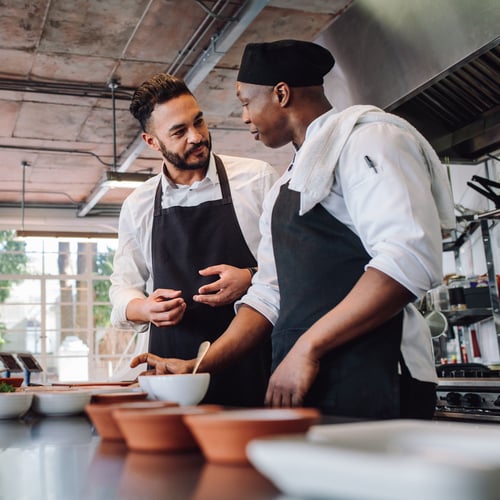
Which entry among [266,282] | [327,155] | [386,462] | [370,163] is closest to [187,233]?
[266,282]

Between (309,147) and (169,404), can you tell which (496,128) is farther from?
(169,404)

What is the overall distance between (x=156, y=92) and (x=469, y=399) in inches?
63.9

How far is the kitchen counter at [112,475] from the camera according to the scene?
1.88 ft

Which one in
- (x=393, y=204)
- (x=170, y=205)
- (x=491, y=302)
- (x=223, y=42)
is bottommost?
(x=393, y=204)

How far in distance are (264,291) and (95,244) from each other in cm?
1126

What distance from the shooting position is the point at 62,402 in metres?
1.33

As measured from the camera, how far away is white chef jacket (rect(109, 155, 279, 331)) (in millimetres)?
2318

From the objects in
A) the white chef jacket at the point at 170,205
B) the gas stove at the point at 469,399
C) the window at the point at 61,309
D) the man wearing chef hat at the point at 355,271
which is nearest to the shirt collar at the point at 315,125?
the man wearing chef hat at the point at 355,271

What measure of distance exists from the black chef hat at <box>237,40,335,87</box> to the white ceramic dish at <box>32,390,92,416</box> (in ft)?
2.86

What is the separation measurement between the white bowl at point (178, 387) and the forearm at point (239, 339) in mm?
515

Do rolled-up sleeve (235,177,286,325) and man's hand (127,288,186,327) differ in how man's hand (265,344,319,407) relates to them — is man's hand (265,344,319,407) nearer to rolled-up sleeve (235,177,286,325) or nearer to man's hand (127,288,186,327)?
rolled-up sleeve (235,177,286,325)

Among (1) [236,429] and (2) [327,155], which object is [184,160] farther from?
(1) [236,429]

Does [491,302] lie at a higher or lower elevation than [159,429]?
higher

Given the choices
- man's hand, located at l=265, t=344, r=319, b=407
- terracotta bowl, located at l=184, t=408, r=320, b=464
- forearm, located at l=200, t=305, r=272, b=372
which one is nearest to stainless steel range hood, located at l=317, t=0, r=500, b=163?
forearm, located at l=200, t=305, r=272, b=372
